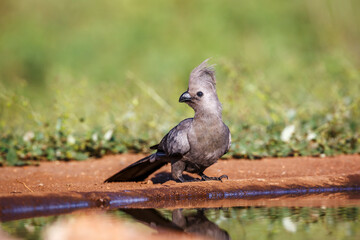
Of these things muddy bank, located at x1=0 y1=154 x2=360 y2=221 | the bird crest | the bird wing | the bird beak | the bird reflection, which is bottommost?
the bird reflection

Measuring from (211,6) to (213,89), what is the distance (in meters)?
13.6

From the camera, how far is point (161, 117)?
325 inches

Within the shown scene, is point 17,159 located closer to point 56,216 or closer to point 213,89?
point 213,89

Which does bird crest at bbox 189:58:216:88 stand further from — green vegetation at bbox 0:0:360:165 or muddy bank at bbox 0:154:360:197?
green vegetation at bbox 0:0:360:165

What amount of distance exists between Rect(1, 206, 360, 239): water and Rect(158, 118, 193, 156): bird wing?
114 cm

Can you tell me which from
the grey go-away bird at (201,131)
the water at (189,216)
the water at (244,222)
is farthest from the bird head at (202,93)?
the water at (244,222)

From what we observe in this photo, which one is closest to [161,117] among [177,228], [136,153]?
[136,153]

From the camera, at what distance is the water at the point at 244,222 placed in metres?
3.24

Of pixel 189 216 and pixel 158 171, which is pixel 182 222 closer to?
pixel 189 216

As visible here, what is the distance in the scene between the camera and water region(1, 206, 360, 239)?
10.6ft

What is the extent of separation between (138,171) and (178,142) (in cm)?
83

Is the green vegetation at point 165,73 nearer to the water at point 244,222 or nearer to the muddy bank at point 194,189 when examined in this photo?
the muddy bank at point 194,189

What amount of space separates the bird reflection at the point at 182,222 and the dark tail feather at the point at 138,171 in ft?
5.19

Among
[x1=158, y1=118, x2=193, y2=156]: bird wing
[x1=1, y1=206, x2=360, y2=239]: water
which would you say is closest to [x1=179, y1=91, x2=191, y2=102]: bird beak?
[x1=158, y1=118, x2=193, y2=156]: bird wing
